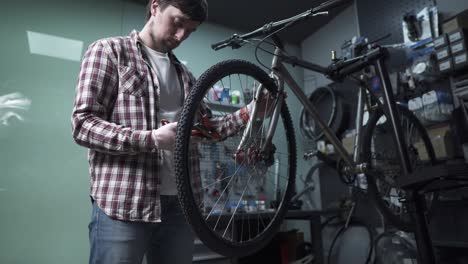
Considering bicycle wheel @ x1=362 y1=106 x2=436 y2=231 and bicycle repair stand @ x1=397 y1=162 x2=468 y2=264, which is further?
bicycle wheel @ x1=362 y1=106 x2=436 y2=231

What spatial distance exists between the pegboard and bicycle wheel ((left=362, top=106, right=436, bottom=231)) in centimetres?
72

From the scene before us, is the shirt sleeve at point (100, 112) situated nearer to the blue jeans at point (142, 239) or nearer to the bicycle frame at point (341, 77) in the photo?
the blue jeans at point (142, 239)

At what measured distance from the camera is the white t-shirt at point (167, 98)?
2.99ft

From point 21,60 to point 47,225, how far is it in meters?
1.04

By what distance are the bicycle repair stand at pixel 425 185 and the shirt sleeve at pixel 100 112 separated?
0.74m

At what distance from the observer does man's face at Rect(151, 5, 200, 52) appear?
94cm

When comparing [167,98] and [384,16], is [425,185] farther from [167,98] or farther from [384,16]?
[384,16]

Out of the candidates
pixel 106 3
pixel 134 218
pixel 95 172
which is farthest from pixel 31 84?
pixel 134 218

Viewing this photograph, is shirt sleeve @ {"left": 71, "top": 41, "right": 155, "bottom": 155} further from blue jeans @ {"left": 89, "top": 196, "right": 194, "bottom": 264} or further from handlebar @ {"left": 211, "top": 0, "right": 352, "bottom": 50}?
handlebar @ {"left": 211, "top": 0, "right": 352, "bottom": 50}

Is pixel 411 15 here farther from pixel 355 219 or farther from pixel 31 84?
pixel 31 84

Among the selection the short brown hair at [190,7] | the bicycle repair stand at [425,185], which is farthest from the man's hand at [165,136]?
the bicycle repair stand at [425,185]

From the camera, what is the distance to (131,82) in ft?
2.88

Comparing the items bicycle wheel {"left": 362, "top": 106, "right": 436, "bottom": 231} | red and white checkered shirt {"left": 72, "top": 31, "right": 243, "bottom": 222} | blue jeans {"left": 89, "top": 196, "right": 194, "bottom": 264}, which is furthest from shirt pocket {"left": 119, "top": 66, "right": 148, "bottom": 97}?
bicycle wheel {"left": 362, "top": 106, "right": 436, "bottom": 231}

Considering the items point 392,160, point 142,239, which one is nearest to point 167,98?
point 142,239
